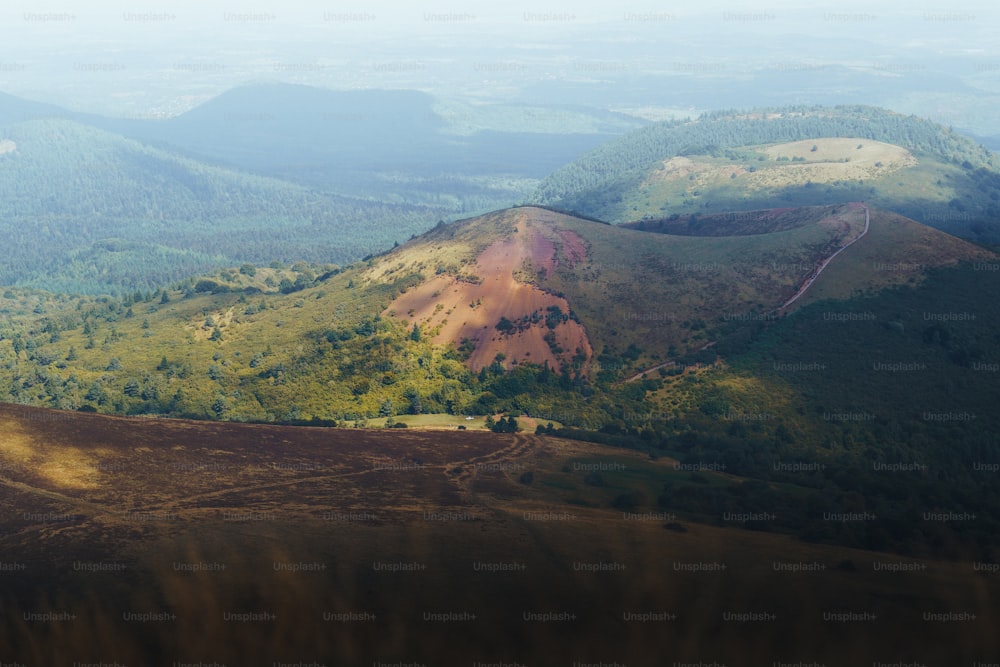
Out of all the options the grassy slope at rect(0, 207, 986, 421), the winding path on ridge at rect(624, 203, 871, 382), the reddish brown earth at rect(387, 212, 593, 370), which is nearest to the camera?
the winding path on ridge at rect(624, 203, 871, 382)

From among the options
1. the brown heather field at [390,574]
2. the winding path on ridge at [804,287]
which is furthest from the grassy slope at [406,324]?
the brown heather field at [390,574]

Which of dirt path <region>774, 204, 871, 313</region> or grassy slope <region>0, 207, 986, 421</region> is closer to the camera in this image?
grassy slope <region>0, 207, 986, 421</region>

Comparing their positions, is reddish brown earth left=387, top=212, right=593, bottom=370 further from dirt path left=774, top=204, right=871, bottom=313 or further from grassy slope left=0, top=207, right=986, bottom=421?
dirt path left=774, top=204, right=871, bottom=313

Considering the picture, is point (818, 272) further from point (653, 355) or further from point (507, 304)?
point (507, 304)

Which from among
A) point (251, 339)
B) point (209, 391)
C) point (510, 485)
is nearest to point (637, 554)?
point (510, 485)

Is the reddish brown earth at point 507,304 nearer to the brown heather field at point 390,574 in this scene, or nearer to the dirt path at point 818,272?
the dirt path at point 818,272

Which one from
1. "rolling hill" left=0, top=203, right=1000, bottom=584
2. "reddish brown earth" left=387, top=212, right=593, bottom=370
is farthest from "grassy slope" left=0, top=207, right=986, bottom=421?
"reddish brown earth" left=387, top=212, right=593, bottom=370
